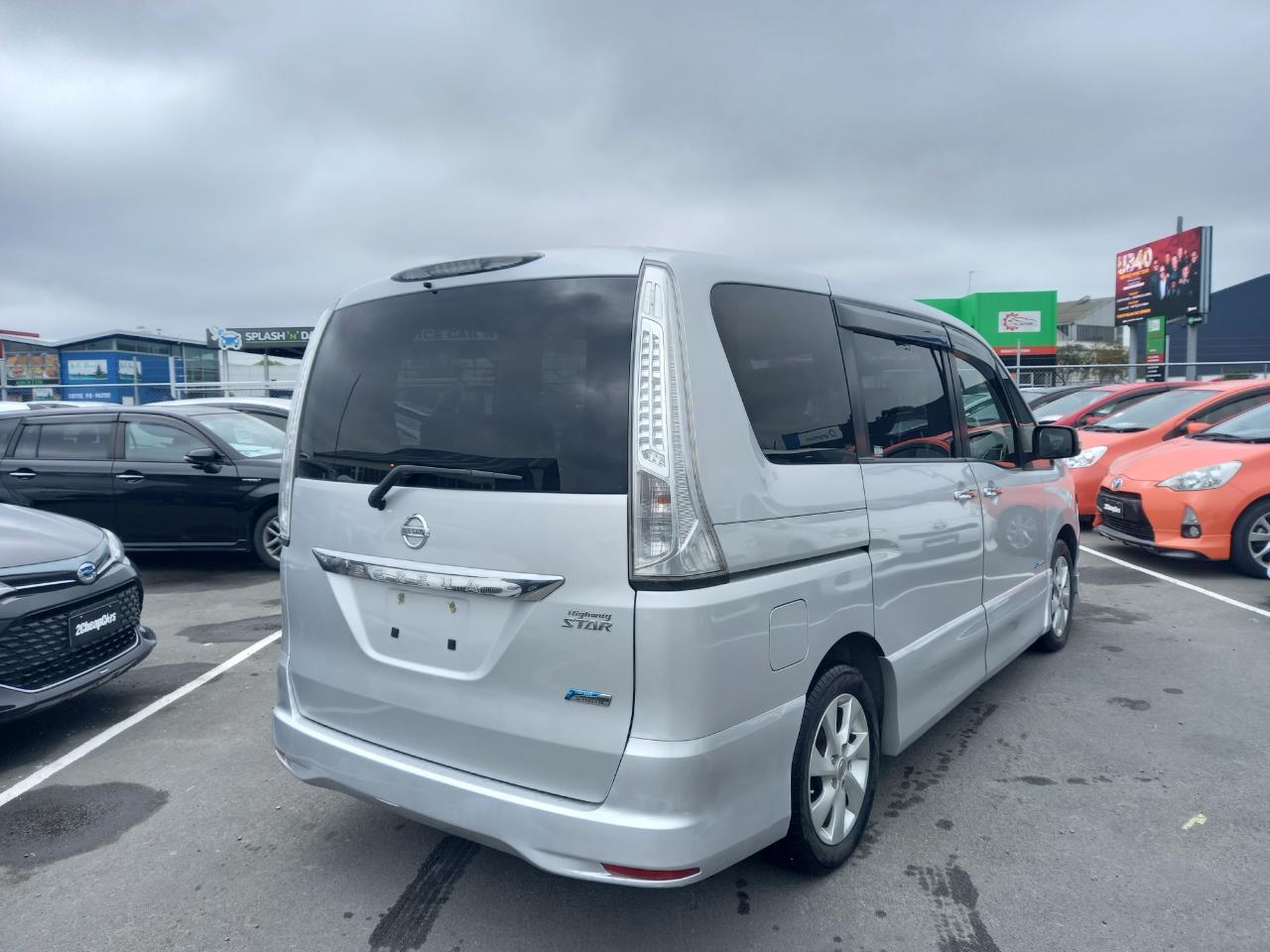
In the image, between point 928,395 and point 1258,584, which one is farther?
point 1258,584

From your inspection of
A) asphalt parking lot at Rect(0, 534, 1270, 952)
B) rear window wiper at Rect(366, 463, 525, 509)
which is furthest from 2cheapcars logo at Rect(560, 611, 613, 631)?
asphalt parking lot at Rect(0, 534, 1270, 952)

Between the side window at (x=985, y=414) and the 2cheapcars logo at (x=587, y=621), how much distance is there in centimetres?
241

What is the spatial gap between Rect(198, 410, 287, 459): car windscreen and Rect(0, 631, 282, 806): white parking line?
3055 millimetres

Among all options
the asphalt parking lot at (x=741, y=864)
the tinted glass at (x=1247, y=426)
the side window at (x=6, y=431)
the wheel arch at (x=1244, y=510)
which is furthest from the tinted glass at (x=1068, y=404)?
the side window at (x=6, y=431)

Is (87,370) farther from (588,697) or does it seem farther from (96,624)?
(588,697)

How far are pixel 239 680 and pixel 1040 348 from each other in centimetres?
4453

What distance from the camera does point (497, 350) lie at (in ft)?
8.99

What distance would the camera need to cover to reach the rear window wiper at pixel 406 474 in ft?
8.71

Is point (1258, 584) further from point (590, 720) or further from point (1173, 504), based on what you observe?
point (590, 720)

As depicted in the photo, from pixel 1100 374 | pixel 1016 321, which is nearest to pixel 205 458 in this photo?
pixel 1100 374

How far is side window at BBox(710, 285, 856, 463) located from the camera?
2.75m

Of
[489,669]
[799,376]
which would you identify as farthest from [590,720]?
[799,376]

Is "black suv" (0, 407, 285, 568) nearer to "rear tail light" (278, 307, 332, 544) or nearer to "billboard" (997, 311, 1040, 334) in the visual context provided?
"rear tail light" (278, 307, 332, 544)

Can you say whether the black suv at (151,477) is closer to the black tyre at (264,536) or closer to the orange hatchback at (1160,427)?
the black tyre at (264,536)
